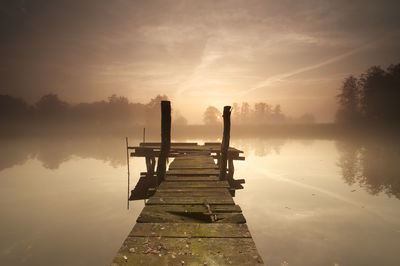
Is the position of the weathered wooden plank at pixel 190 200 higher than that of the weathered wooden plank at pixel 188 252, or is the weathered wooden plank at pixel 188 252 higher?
the weathered wooden plank at pixel 188 252

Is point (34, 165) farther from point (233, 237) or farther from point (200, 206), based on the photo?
point (233, 237)

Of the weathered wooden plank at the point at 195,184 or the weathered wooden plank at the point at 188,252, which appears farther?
the weathered wooden plank at the point at 195,184

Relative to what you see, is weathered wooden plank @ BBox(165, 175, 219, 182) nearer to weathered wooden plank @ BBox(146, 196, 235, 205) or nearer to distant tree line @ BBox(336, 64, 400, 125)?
weathered wooden plank @ BBox(146, 196, 235, 205)

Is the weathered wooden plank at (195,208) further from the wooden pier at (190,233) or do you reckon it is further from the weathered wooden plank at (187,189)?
the weathered wooden plank at (187,189)

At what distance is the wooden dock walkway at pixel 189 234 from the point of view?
11.0 feet

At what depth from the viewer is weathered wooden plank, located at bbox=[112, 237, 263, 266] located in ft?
10.8

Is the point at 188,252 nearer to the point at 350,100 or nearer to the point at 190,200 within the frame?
the point at 190,200

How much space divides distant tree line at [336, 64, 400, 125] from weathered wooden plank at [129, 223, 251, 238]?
68.5 metres

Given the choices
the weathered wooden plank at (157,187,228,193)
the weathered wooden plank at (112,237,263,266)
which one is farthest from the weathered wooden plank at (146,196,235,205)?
the weathered wooden plank at (112,237,263,266)

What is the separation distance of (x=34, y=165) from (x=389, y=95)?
70.2m

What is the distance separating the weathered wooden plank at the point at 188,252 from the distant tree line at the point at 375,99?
69.1m

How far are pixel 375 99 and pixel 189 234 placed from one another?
2872 inches

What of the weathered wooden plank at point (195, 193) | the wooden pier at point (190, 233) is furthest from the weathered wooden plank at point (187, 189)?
the weathered wooden plank at point (195, 193)

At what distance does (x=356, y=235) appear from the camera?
873cm
